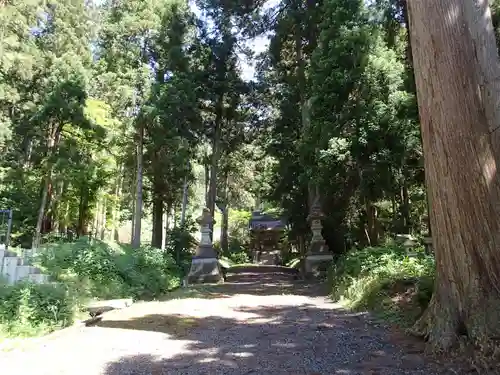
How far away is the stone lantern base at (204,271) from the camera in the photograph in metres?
14.5

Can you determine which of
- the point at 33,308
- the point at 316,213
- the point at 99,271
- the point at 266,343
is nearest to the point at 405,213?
the point at 316,213

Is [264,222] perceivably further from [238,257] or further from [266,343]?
[266,343]

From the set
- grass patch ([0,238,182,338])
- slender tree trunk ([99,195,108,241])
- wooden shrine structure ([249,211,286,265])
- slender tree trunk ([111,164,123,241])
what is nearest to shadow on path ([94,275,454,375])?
grass patch ([0,238,182,338])

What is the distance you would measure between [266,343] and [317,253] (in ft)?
32.1

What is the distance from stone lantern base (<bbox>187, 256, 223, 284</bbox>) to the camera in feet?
47.5

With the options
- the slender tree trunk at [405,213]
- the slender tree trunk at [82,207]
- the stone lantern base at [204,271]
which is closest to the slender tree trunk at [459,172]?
the slender tree trunk at [405,213]

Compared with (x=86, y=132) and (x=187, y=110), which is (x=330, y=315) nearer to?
(x=187, y=110)

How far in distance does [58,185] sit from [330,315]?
14258 mm

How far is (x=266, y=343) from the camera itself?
517 centimetres

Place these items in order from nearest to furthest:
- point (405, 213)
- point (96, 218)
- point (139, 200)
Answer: point (405, 213) → point (139, 200) → point (96, 218)

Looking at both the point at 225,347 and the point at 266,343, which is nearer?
the point at 225,347

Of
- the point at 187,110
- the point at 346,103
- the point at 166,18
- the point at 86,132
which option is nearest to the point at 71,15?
the point at 166,18

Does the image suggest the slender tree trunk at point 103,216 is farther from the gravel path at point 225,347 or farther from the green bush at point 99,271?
the gravel path at point 225,347

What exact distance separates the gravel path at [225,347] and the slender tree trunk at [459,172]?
0.67m
